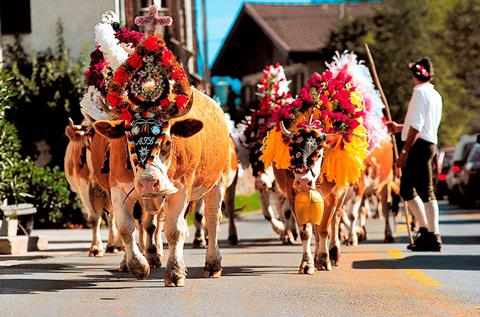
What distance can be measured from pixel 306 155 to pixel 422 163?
3.62 metres

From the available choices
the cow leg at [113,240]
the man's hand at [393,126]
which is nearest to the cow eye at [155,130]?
the cow leg at [113,240]

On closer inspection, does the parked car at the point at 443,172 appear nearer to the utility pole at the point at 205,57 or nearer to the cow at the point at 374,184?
the utility pole at the point at 205,57

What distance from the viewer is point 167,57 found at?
45.4ft

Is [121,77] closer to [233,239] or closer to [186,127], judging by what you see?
[186,127]

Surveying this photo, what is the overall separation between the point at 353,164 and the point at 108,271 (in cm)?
316

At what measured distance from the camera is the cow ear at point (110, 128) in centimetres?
1395

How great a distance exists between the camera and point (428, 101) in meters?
18.6

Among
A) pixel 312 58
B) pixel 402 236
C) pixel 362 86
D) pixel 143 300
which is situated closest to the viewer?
pixel 143 300

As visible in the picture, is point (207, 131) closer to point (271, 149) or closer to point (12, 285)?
point (271, 149)

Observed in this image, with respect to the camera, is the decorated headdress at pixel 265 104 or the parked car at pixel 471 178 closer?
the decorated headdress at pixel 265 104

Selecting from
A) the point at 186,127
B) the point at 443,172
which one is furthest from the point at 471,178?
the point at 186,127

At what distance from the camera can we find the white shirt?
60.7ft

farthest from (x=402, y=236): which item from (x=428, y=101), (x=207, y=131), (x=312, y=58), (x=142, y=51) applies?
(x=312, y=58)

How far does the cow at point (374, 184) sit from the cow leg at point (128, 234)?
617 cm
